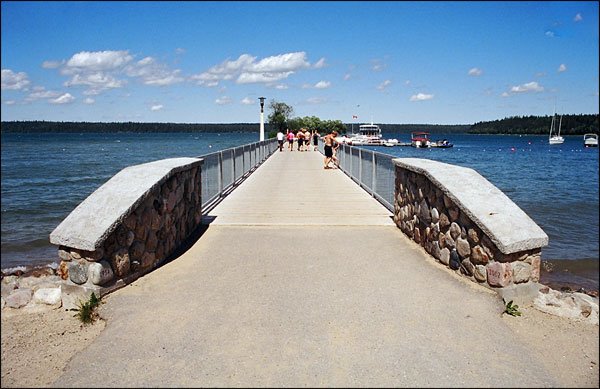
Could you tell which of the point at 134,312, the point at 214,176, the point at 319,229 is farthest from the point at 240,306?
the point at 214,176

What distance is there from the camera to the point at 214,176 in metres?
11.0

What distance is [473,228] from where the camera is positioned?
210 inches

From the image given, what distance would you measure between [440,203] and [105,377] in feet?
14.1

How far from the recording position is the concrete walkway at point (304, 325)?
11.9ft

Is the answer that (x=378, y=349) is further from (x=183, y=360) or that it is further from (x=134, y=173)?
(x=134, y=173)

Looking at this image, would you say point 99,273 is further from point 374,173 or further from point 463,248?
point 374,173

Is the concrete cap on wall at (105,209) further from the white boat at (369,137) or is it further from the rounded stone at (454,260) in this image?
the white boat at (369,137)

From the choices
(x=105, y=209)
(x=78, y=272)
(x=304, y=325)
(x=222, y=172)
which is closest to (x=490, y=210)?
(x=304, y=325)

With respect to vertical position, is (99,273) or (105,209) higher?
(105,209)

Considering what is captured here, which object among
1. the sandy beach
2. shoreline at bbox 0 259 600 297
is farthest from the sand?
shoreline at bbox 0 259 600 297

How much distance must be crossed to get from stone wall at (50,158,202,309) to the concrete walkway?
24cm

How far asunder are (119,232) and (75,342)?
4.36 ft

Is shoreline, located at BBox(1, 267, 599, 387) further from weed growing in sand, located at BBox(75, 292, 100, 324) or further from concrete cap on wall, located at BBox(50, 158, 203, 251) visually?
concrete cap on wall, located at BBox(50, 158, 203, 251)

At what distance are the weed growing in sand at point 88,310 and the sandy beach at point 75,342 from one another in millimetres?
58
